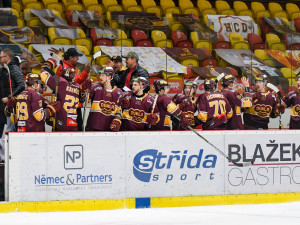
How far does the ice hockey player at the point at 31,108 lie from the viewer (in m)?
8.63

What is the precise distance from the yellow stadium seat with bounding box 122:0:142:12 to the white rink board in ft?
19.7

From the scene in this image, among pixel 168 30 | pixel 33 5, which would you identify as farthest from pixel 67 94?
pixel 33 5

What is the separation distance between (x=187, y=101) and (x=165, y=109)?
3.32 feet

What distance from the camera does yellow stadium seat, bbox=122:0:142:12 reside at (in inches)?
559

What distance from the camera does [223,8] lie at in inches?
616

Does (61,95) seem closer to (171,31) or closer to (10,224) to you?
(10,224)

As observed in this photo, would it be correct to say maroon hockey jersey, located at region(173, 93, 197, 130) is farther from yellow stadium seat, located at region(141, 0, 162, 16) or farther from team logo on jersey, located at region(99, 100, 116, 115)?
yellow stadium seat, located at region(141, 0, 162, 16)

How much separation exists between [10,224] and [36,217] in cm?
51

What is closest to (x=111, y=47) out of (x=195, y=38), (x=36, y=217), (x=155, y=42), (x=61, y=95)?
(x=155, y=42)

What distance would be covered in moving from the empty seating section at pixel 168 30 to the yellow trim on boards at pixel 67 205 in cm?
363

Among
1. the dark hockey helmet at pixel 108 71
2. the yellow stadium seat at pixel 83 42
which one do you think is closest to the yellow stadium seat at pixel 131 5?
the yellow stadium seat at pixel 83 42

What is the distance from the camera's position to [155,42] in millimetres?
12445

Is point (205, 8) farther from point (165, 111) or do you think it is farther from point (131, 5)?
point (165, 111)

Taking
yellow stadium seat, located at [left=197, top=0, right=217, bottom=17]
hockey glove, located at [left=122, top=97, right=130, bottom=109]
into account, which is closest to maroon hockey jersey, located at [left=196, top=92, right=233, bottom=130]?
hockey glove, located at [left=122, top=97, right=130, bottom=109]
